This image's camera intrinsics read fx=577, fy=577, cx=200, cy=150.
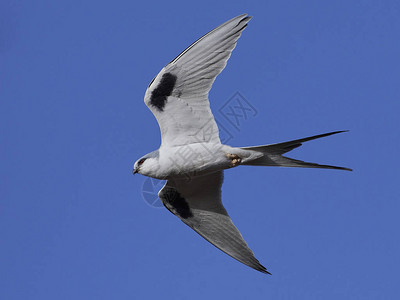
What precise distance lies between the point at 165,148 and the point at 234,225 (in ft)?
7.41

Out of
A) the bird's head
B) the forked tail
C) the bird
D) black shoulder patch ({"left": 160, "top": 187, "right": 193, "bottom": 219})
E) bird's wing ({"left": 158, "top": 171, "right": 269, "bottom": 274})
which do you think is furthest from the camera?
black shoulder patch ({"left": 160, "top": 187, "right": 193, "bottom": 219})

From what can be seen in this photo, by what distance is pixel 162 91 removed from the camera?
35.3ft

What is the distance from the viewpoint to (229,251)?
11.6 m

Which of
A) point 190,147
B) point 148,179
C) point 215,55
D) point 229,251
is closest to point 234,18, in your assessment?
point 215,55

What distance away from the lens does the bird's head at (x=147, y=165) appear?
35.8 feet

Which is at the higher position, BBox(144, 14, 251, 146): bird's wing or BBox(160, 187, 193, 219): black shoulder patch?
BBox(144, 14, 251, 146): bird's wing

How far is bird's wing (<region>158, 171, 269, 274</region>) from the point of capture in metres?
11.8

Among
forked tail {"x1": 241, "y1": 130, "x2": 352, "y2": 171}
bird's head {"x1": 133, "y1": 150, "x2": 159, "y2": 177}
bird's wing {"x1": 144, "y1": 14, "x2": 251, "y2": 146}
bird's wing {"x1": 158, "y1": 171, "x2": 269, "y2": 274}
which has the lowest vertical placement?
bird's wing {"x1": 158, "y1": 171, "x2": 269, "y2": 274}

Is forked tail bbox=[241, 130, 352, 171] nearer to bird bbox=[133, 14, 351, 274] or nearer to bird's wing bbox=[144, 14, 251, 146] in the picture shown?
bird bbox=[133, 14, 351, 274]

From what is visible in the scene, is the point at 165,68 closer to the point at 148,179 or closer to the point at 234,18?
the point at 234,18

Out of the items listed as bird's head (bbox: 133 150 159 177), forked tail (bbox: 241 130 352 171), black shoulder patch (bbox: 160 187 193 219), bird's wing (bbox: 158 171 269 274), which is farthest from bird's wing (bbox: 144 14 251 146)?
black shoulder patch (bbox: 160 187 193 219)

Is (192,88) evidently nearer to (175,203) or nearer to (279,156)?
(279,156)

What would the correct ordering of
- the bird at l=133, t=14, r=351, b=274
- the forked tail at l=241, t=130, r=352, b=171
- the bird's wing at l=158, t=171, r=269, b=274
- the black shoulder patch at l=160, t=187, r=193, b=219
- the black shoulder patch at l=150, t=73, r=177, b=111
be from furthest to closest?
the black shoulder patch at l=160, t=187, r=193, b=219 < the bird's wing at l=158, t=171, r=269, b=274 < the black shoulder patch at l=150, t=73, r=177, b=111 < the bird at l=133, t=14, r=351, b=274 < the forked tail at l=241, t=130, r=352, b=171

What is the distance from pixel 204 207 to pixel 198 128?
204 centimetres
